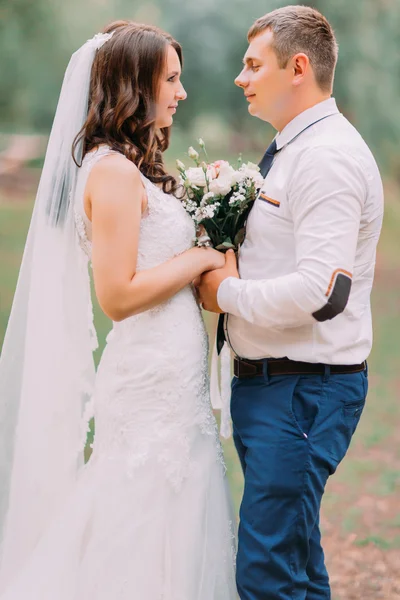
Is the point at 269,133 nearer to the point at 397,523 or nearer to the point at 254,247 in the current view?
the point at 397,523

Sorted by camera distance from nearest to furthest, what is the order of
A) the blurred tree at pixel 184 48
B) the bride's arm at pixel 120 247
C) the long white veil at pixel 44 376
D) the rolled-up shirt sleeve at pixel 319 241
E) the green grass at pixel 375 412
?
the rolled-up shirt sleeve at pixel 319 241
the bride's arm at pixel 120 247
the long white veil at pixel 44 376
the green grass at pixel 375 412
the blurred tree at pixel 184 48

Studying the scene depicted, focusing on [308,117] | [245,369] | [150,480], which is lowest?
[150,480]

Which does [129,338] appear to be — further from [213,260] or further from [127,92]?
[127,92]

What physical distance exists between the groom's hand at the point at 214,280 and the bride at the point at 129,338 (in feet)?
0.11

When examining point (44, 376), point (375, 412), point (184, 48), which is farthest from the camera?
point (184, 48)

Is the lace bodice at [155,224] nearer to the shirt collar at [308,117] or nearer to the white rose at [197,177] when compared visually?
the white rose at [197,177]

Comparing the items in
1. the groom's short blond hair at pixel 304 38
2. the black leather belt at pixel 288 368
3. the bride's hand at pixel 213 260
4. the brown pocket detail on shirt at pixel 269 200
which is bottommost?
the black leather belt at pixel 288 368

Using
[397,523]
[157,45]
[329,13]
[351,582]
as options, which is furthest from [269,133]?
[157,45]

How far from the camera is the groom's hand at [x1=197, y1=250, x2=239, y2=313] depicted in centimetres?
240

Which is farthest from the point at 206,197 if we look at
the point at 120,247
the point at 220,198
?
the point at 120,247

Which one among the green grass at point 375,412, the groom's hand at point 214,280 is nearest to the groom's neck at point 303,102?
the groom's hand at point 214,280

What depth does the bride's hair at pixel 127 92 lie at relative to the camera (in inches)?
94.5

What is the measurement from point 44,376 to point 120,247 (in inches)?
25.5

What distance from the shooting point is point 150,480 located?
237 cm
